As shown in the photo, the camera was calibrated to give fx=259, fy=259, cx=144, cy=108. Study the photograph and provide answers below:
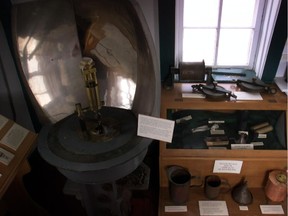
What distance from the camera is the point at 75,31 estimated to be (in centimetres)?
109

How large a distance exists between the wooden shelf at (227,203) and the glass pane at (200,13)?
2.68 feet

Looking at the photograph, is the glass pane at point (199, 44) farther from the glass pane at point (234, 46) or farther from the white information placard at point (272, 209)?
the white information placard at point (272, 209)

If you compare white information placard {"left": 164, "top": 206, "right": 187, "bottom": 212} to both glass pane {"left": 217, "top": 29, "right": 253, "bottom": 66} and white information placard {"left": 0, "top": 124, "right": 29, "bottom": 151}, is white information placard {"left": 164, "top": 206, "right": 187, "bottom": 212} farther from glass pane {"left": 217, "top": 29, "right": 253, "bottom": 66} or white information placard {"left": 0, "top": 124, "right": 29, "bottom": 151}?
glass pane {"left": 217, "top": 29, "right": 253, "bottom": 66}

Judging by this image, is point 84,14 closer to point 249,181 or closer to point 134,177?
point 134,177

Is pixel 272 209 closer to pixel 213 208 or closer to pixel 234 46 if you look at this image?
pixel 213 208

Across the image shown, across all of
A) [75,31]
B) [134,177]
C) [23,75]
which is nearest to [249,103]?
[134,177]

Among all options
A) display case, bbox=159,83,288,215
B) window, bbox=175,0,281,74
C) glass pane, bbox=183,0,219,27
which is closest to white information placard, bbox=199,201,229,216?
display case, bbox=159,83,288,215

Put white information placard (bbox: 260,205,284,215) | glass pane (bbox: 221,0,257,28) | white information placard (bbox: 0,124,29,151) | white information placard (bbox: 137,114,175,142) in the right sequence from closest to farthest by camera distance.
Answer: white information placard (bbox: 137,114,175,142)
white information placard (bbox: 0,124,29,151)
white information placard (bbox: 260,205,284,215)
glass pane (bbox: 221,0,257,28)

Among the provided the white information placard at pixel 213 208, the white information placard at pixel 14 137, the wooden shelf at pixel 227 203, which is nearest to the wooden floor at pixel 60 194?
the wooden shelf at pixel 227 203

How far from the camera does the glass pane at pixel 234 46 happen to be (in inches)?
51.9

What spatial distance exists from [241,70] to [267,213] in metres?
0.70

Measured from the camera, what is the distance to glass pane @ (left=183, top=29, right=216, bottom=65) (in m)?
1.33

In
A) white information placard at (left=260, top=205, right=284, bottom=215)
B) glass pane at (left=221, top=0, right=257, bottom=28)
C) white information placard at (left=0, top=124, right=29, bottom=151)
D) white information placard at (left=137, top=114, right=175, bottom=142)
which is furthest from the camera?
glass pane at (left=221, top=0, right=257, bottom=28)

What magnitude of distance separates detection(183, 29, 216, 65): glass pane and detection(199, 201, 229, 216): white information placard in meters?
0.72
